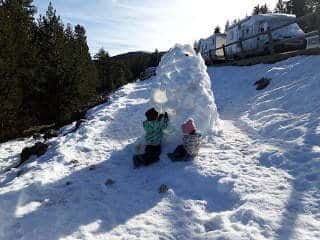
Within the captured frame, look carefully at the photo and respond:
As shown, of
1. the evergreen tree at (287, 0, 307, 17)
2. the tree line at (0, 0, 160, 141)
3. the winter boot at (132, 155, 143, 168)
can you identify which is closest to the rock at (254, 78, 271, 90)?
the winter boot at (132, 155, 143, 168)

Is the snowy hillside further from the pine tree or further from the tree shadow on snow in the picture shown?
the pine tree

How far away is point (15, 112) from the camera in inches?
859

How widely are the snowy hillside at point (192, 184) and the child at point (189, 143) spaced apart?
238 millimetres

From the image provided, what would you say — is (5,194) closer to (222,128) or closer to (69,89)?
(222,128)

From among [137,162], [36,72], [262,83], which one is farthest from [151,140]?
[36,72]

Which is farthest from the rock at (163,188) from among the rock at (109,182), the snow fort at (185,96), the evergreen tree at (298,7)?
the evergreen tree at (298,7)

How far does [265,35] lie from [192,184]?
56.2 feet

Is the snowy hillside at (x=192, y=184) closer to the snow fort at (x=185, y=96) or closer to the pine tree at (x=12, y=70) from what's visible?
the snow fort at (x=185, y=96)

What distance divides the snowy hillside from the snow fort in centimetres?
54

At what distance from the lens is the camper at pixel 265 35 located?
21.9 metres

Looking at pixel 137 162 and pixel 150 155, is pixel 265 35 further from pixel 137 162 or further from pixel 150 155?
pixel 137 162

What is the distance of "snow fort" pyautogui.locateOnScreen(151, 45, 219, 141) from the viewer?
1143cm

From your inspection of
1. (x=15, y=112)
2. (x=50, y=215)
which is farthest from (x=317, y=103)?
→ (x=15, y=112)

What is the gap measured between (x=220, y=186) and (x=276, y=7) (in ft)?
362
